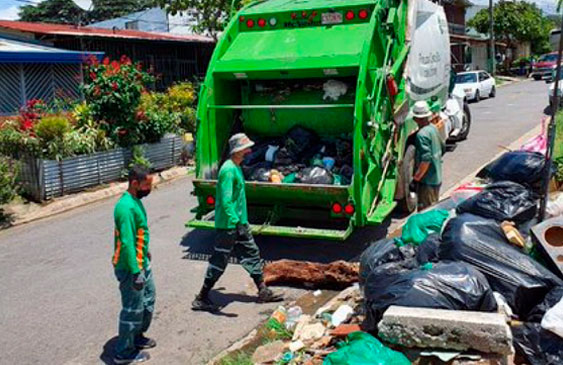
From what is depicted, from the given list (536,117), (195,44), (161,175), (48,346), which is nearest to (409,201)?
(48,346)

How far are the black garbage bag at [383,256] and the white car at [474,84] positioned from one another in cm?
1887

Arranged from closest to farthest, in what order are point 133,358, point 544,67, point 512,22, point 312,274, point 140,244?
point 140,244, point 133,358, point 312,274, point 544,67, point 512,22

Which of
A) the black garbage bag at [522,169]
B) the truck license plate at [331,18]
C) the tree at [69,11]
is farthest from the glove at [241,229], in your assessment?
the tree at [69,11]

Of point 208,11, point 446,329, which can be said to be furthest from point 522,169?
point 208,11

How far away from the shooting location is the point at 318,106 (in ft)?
20.7

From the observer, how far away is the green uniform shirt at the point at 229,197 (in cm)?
507

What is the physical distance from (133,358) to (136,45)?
16.7m

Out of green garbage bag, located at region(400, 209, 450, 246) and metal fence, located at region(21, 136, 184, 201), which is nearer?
green garbage bag, located at region(400, 209, 450, 246)

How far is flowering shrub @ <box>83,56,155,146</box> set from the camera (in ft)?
35.8

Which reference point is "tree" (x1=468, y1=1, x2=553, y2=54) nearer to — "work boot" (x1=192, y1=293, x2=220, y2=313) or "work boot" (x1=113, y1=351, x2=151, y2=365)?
"work boot" (x1=192, y1=293, x2=220, y2=313)

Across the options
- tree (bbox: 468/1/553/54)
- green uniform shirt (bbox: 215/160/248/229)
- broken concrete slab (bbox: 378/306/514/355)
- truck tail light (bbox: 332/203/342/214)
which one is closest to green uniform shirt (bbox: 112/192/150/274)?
green uniform shirt (bbox: 215/160/248/229)

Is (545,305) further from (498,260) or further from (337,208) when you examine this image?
(337,208)

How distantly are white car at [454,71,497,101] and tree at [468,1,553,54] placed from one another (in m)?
22.0

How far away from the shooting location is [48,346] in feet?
15.6
